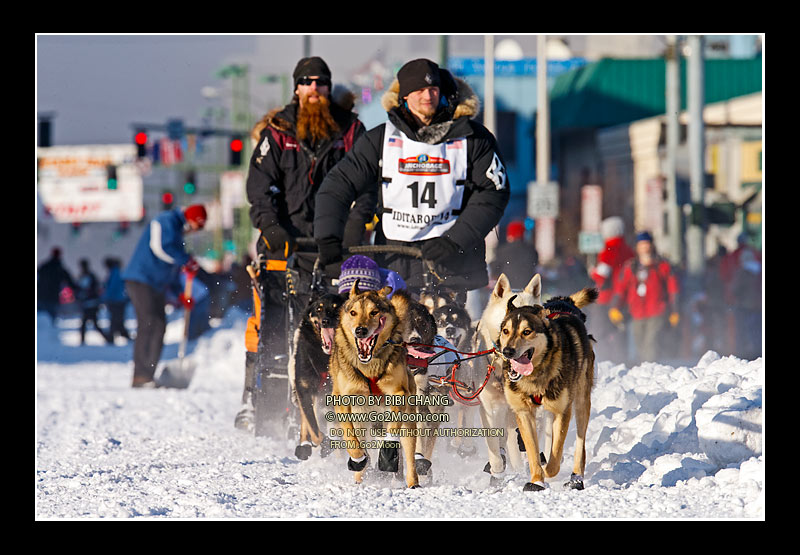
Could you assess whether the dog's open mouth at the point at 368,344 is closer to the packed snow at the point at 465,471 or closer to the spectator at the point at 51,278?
the packed snow at the point at 465,471

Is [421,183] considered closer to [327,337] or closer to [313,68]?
[327,337]

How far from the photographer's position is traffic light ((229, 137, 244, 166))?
73.9 ft

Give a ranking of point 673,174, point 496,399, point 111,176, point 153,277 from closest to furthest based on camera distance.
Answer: point 496,399 < point 153,277 < point 673,174 < point 111,176

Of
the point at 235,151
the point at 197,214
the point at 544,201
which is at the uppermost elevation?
the point at 235,151

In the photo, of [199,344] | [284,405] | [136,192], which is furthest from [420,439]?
[136,192]

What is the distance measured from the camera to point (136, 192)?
48688 mm

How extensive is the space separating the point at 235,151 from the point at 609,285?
1255 centimetres

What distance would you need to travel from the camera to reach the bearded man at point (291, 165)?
21.6ft

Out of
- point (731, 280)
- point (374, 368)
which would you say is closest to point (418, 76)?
point (374, 368)

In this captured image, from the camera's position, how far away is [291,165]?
6777mm

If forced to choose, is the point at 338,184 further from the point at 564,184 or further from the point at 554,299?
the point at 564,184

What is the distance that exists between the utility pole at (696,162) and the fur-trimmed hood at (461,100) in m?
11.6

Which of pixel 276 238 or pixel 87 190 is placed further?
pixel 87 190

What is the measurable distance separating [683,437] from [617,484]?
26.2 inches
